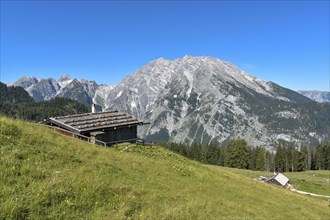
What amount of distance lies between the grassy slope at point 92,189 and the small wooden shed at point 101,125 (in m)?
19.2

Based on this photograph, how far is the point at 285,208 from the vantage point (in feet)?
99.8

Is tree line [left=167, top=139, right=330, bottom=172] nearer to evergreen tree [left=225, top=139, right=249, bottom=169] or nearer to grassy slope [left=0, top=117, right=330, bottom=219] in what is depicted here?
evergreen tree [left=225, top=139, right=249, bottom=169]

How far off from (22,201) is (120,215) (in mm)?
3979

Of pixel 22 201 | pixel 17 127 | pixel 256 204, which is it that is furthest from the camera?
pixel 256 204

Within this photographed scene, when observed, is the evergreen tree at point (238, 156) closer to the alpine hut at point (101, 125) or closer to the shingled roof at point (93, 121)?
the alpine hut at point (101, 125)

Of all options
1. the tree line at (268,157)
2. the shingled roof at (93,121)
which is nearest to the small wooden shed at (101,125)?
the shingled roof at (93,121)

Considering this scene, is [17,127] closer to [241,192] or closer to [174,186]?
[174,186]

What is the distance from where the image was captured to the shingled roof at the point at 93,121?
45688mm

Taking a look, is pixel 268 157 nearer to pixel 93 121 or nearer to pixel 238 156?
pixel 238 156

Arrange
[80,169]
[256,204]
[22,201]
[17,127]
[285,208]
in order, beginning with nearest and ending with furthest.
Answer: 1. [22,201]
2. [80,169]
3. [17,127]
4. [256,204]
5. [285,208]

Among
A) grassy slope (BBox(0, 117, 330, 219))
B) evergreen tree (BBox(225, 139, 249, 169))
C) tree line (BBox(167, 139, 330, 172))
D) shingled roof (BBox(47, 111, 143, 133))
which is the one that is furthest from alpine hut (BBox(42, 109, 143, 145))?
tree line (BBox(167, 139, 330, 172))

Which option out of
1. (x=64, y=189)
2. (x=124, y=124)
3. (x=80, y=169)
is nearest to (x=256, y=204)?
(x=80, y=169)

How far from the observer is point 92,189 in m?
15.1

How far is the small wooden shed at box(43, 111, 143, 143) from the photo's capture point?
45.7 metres
